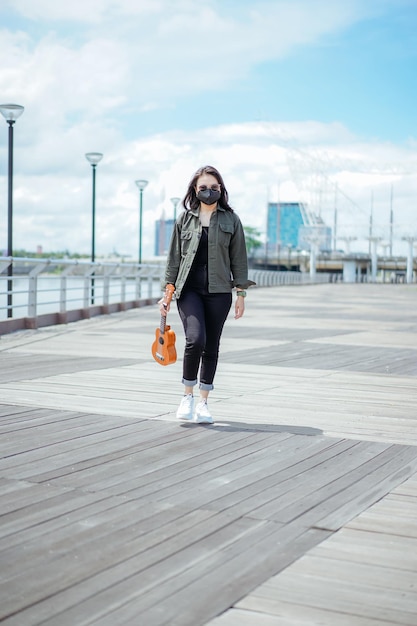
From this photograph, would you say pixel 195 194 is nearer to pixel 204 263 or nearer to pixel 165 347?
pixel 204 263

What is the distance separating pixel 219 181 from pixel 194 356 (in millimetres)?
1171

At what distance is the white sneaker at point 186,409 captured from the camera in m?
6.58

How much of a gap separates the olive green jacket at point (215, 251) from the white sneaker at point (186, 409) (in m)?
0.71

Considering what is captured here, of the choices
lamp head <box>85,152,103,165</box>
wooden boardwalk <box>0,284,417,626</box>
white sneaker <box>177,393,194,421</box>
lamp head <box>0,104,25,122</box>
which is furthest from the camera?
lamp head <box>85,152,103,165</box>

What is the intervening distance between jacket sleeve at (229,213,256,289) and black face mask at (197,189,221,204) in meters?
0.30

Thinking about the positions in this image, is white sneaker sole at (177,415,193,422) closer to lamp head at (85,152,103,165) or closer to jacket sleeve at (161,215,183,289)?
Result: jacket sleeve at (161,215,183,289)

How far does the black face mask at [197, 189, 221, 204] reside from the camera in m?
6.26

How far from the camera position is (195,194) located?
253 inches

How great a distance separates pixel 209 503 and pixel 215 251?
245 cm

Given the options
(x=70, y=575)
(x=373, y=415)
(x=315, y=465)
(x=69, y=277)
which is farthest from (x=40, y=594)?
(x=69, y=277)

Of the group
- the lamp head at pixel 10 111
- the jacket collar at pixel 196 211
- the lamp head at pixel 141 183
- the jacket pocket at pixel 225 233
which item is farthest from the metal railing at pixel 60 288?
the lamp head at pixel 141 183

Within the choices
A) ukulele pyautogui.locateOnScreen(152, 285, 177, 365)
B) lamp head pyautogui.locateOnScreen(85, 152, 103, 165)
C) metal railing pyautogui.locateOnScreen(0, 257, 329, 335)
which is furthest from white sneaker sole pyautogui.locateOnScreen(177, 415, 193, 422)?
lamp head pyautogui.locateOnScreen(85, 152, 103, 165)

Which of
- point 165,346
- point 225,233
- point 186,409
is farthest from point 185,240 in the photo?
point 186,409

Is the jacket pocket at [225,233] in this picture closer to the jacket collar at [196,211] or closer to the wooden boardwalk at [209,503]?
the jacket collar at [196,211]
